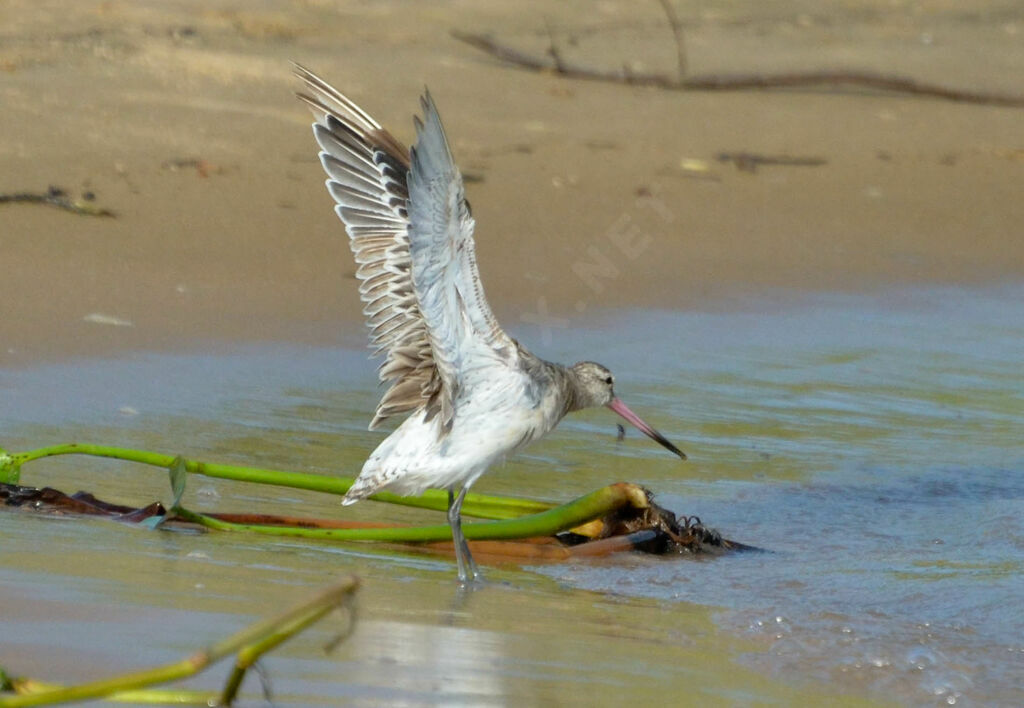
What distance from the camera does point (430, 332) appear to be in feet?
16.6

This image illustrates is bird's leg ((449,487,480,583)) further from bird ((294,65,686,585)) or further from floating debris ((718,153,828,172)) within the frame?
floating debris ((718,153,828,172))

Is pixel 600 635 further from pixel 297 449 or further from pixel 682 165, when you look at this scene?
pixel 682 165

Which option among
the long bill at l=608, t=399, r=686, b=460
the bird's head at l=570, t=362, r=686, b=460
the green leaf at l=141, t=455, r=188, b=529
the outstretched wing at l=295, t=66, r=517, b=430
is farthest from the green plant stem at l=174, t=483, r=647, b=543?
the long bill at l=608, t=399, r=686, b=460

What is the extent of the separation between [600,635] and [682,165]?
607cm

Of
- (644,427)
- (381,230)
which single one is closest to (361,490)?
(381,230)

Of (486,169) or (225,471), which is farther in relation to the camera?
(486,169)

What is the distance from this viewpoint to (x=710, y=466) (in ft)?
20.8

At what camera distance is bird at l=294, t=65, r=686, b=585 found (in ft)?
15.8

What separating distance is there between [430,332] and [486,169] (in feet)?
14.3

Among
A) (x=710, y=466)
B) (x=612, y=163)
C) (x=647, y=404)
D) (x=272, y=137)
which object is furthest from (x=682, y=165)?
(x=710, y=466)

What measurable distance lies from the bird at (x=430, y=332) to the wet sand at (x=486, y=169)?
5.31ft

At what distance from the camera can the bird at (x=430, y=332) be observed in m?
4.82

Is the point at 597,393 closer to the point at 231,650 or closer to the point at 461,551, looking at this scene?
the point at 461,551

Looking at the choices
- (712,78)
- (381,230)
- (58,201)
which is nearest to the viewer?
(381,230)
